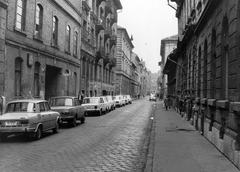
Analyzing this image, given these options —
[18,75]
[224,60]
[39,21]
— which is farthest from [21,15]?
[224,60]

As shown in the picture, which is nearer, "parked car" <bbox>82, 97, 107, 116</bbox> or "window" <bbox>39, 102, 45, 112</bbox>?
"window" <bbox>39, 102, 45, 112</bbox>

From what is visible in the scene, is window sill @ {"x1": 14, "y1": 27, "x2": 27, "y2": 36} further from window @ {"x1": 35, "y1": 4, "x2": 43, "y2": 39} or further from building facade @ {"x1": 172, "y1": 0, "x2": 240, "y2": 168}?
building facade @ {"x1": 172, "y1": 0, "x2": 240, "y2": 168}

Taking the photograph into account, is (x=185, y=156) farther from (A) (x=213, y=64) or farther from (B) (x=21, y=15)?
(B) (x=21, y=15)

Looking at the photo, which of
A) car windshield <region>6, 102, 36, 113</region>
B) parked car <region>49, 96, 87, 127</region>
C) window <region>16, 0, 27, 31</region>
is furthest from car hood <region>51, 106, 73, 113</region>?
window <region>16, 0, 27, 31</region>

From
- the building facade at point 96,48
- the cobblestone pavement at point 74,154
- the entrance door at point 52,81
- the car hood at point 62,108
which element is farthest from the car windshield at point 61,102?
the building facade at point 96,48

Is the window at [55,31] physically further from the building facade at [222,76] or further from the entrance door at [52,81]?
the building facade at [222,76]

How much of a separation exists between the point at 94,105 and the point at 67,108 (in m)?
8.73

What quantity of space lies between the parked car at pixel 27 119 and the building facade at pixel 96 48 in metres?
20.7

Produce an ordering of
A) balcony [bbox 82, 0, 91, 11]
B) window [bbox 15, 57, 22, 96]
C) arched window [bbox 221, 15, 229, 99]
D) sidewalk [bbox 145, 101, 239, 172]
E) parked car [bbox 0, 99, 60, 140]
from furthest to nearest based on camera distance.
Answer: balcony [bbox 82, 0, 91, 11], window [bbox 15, 57, 22, 96], parked car [bbox 0, 99, 60, 140], arched window [bbox 221, 15, 229, 99], sidewalk [bbox 145, 101, 239, 172]

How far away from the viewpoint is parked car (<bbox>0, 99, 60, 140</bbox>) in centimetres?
1045

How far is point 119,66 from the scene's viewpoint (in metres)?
64.1

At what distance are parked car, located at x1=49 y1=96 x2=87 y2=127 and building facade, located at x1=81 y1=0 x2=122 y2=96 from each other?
16.4 m

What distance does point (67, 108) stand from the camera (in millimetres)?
15336

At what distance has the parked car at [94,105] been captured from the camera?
78.9 feet
